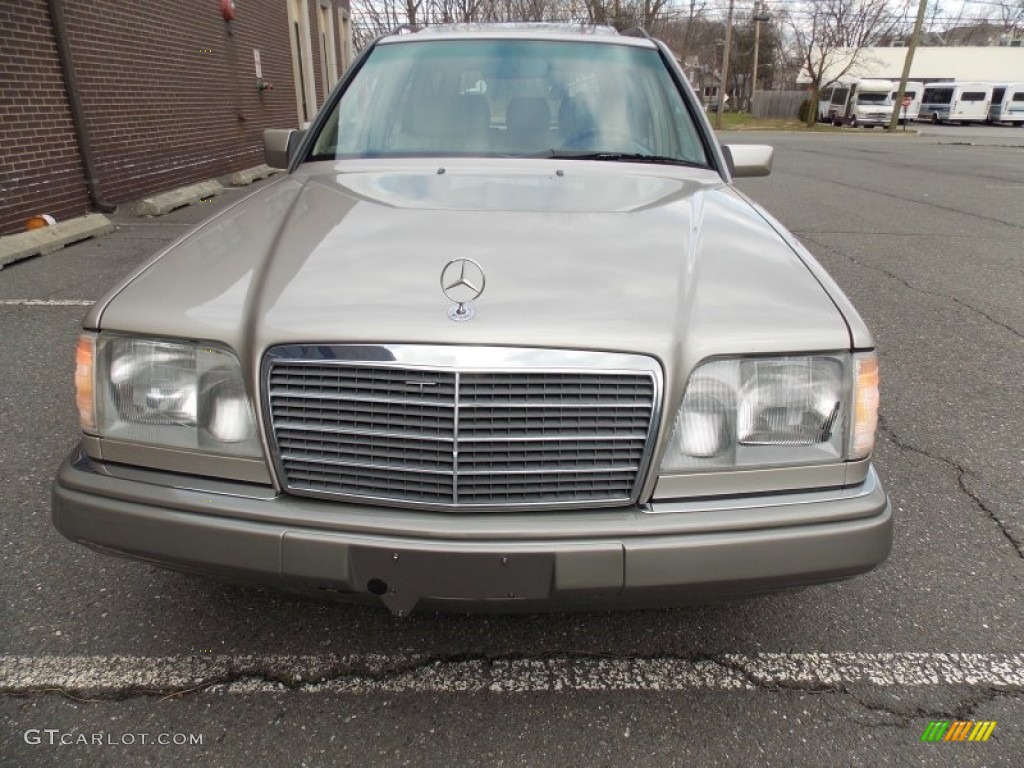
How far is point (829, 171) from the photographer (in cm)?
1477

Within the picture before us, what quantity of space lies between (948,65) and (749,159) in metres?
64.7

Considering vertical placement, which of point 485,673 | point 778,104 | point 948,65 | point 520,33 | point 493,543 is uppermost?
point 948,65

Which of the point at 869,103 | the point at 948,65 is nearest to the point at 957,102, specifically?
the point at 869,103

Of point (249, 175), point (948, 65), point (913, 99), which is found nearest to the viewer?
point (249, 175)

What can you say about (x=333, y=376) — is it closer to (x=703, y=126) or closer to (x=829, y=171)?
(x=703, y=126)

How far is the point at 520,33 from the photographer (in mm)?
3230

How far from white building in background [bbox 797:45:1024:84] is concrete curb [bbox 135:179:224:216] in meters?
55.3

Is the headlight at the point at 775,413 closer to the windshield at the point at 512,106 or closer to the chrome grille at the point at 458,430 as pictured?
the chrome grille at the point at 458,430

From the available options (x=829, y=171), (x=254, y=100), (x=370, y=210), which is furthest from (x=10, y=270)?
(x=829, y=171)

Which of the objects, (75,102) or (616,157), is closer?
(616,157)

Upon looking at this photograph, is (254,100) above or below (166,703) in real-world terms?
above

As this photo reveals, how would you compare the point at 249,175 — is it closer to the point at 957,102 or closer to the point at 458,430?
the point at 458,430

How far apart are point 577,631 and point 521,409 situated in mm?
911

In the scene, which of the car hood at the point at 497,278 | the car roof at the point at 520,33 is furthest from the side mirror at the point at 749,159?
the car hood at the point at 497,278
